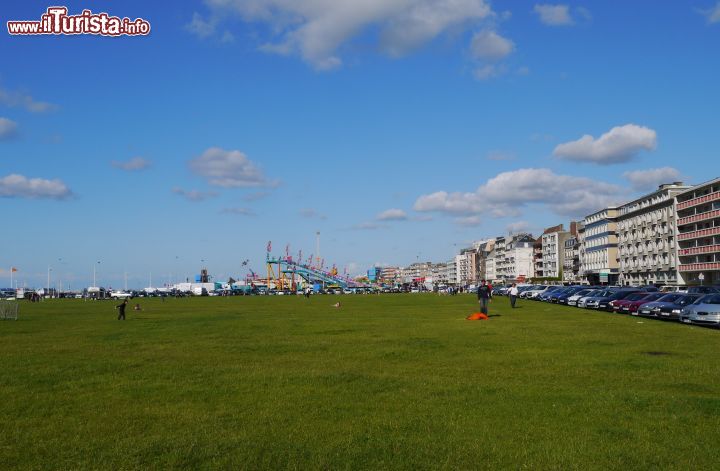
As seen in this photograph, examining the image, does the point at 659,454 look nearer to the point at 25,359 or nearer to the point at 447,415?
the point at 447,415

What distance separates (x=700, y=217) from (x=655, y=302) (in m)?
74.4

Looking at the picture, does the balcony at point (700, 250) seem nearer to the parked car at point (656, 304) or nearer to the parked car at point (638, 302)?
the parked car at point (638, 302)

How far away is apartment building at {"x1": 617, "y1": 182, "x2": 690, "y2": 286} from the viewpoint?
116m

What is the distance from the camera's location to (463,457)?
8.23 m

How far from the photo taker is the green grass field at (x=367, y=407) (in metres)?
8.36

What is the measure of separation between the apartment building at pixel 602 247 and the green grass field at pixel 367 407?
5275 inches

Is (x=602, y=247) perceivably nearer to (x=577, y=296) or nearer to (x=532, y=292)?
(x=532, y=292)

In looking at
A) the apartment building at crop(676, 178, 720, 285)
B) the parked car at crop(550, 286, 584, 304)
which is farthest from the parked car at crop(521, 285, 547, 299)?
the apartment building at crop(676, 178, 720, 285)

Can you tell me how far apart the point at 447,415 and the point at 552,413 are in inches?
67.6

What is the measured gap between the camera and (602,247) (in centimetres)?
15150

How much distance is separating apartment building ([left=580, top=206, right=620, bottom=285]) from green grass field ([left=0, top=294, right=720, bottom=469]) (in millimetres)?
133989

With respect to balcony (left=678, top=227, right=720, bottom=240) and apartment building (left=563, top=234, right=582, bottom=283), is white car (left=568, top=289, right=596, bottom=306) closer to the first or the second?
balcony (left=678, top=227, right=720, bottom=240)

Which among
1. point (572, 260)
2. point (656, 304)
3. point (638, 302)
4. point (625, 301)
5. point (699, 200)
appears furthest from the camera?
point (572, 260)

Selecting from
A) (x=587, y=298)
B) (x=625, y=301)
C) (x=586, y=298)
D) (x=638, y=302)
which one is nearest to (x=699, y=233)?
(x=586, y=298)
